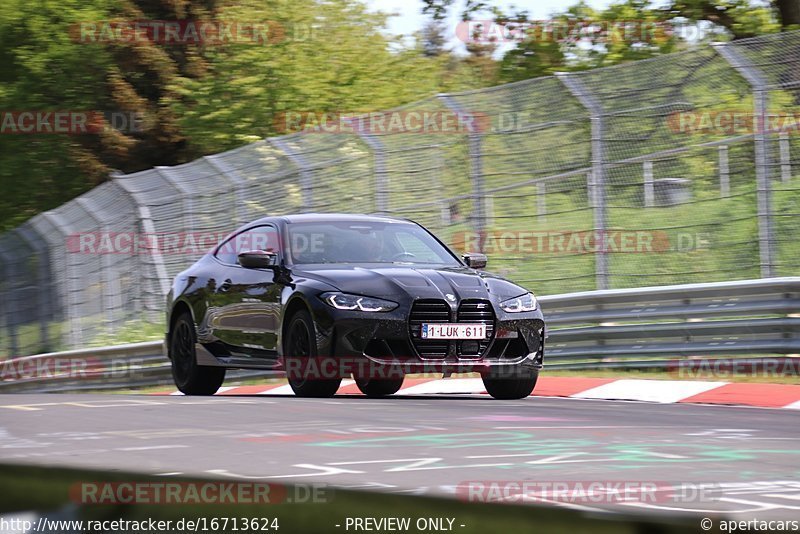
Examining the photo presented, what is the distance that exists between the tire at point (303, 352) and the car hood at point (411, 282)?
335 mm

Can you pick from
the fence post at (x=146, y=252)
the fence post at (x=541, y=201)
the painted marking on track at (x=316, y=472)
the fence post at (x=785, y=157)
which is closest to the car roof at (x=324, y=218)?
the fence post at (x=541, y=201)

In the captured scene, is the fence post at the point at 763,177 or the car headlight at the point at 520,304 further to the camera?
the fence post at the point at 763,177

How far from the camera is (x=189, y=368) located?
40.3 ft

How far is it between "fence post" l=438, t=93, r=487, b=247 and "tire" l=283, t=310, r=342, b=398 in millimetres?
4649

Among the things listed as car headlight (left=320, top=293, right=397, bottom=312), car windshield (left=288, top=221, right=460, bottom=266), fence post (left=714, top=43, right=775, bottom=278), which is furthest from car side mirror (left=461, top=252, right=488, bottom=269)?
fence post (left=714, top=43, right=775, bottom=278)

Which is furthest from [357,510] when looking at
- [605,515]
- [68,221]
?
[68,221]

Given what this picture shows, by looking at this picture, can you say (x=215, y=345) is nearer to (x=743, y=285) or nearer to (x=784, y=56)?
(x=743, y=285)

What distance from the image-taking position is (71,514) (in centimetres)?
295

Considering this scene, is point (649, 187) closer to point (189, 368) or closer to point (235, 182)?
point (189, 368)

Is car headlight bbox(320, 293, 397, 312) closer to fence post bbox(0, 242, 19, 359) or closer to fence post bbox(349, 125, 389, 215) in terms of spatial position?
fence post bbox(349, 125, 389, 215)

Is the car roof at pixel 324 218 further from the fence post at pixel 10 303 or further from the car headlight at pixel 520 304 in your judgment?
the fence post at pixel 10 303

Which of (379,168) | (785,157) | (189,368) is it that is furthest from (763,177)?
(189,368)

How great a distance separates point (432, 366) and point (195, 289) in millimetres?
2989

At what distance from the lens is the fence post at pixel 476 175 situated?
1470 centimetres
